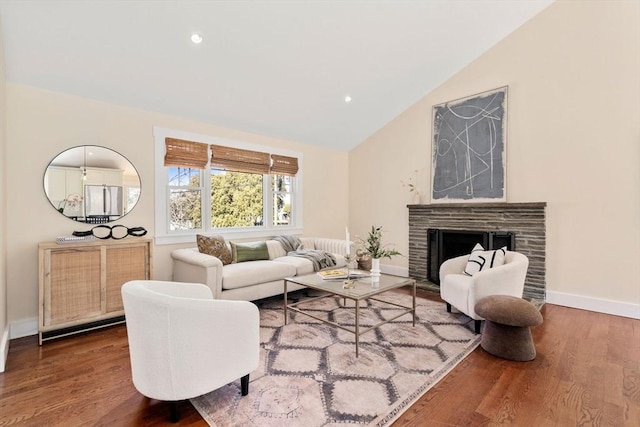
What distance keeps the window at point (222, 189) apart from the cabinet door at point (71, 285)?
87cm

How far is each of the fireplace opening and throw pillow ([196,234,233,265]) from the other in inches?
120

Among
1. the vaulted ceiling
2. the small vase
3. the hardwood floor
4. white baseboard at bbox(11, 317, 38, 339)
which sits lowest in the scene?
the hardwood floor

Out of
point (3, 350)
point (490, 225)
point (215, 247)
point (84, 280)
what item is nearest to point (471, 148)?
point (490, 225)

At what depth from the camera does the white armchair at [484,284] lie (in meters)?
2.81

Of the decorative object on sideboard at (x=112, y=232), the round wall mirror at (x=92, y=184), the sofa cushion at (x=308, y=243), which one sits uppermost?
the round wall mirror at (x=92, y=184)

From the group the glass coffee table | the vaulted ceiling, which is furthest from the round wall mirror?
the glass coffee table

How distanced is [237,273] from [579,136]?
14.0 ft

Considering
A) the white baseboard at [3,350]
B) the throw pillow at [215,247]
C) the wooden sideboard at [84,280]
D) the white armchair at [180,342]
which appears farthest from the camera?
the throw pillow at [215,247]

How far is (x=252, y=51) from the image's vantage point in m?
3.22

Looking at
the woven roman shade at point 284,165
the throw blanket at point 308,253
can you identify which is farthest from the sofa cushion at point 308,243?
the woven roman shade at point 284,165

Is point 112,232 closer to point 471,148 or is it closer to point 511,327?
point 511,327

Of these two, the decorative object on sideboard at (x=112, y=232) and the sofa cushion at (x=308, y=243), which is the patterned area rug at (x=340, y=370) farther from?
the decorative object on sideboard at (x=112, y=232)

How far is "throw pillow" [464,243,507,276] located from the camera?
3239mm

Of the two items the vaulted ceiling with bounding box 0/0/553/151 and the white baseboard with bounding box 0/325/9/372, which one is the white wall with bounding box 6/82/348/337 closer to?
the vaulted ceiling with bounding box 0/0/553/151
